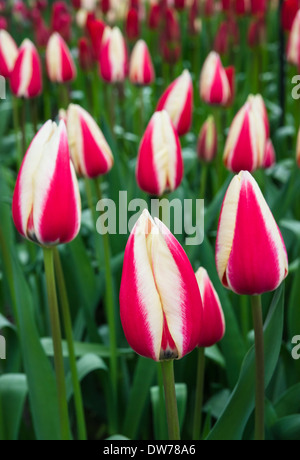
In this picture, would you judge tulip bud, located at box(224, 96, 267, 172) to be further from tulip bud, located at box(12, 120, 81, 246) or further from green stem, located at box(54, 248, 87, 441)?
tulip bud, located at box(12, 120, 81, 246)

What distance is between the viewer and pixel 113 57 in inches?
73.9

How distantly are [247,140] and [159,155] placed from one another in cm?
26

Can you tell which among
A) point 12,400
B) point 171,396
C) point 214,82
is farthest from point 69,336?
point 214,82

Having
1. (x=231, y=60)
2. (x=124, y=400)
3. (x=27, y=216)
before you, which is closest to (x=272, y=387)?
(x=124, y=400)

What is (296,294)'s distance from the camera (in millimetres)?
1312

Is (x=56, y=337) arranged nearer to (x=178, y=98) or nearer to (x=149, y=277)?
(x=149, y=277)

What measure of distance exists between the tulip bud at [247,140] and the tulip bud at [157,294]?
25.1 inches

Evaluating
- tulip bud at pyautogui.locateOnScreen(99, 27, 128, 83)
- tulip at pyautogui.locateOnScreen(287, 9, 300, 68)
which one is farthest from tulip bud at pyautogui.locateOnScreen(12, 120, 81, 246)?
tulip at pyautogui.locateOnScreen(287, 9, 300, 68)

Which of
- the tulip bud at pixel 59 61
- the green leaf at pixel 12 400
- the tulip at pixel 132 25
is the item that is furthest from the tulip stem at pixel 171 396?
the tulip at pixel 132 25

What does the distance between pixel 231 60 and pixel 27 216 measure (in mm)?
2465

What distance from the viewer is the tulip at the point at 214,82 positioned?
1.66 meters

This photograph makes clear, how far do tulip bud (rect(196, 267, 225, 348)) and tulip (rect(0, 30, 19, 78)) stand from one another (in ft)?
3.42
